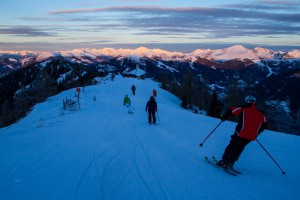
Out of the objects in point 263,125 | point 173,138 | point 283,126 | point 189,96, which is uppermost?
point 263,125

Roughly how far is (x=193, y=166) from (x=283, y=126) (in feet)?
181

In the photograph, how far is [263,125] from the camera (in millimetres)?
7754

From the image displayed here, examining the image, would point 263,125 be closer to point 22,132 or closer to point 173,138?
point 173,138

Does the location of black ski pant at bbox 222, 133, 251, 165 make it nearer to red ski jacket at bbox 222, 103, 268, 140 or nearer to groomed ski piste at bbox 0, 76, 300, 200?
red ski jacket at bbox 222, 103, 268, 140

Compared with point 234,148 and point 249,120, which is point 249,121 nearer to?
point 249,120

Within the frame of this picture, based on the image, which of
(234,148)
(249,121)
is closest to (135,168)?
(234,148)

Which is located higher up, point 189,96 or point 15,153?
point 15,153

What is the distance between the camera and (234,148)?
312 inches

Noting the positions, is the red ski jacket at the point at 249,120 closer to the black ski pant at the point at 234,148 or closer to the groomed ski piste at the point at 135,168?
the black ski pant at the point at 234,148

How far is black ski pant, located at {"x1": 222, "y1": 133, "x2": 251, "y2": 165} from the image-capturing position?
7.80 metres

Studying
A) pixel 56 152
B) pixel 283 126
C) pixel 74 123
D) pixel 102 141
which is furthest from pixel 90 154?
pixel 283 126

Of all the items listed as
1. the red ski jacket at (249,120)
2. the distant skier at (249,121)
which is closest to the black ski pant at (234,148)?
the distant skier at (249,121)

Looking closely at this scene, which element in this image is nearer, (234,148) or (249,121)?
(249,121)

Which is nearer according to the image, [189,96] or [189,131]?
[189,131]
